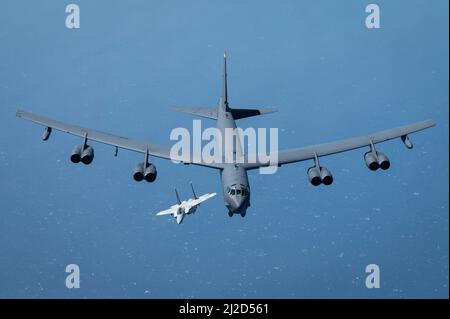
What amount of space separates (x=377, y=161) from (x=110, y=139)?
73.0ft

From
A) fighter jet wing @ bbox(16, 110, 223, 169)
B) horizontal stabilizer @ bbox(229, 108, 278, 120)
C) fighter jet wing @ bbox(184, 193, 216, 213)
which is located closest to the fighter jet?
fighter jet wing @ bbox(184, 193, 216, 213)

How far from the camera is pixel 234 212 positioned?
5219 cm

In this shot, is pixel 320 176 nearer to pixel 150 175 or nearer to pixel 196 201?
pixel 196 201

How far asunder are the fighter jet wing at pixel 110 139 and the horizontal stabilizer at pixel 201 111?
858 cm

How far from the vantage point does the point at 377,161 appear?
56.2 m

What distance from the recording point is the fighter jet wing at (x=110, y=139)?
184ft

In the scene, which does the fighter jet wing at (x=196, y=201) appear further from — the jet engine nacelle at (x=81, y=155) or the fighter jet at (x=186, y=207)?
the jet engine nacelle at (x=81, y=155)

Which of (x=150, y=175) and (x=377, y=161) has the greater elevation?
(x=377, y=161)

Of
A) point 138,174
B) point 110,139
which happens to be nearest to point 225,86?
point 110,139

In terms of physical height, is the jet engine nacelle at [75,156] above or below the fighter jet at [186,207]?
above

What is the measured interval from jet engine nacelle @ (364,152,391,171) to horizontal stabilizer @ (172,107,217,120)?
16.0 m

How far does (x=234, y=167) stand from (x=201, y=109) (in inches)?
490

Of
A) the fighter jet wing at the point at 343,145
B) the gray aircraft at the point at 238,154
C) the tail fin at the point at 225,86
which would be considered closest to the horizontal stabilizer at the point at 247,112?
the tail fin at the point at 225,86

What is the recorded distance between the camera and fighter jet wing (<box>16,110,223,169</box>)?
2206 inches
